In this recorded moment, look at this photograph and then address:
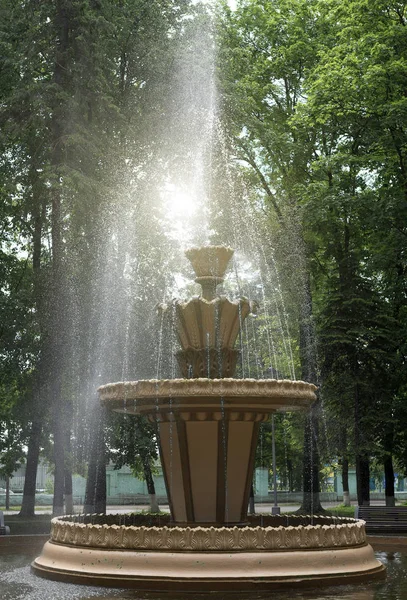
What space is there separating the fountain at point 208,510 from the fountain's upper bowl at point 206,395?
2 cm

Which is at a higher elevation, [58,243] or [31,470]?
[58,243]

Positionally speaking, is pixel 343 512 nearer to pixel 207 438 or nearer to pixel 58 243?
pixel 58 243

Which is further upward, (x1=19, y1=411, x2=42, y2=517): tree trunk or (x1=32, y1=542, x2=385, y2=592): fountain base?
(x1=19, y1=411, x2=42, y2=517): tree trunk

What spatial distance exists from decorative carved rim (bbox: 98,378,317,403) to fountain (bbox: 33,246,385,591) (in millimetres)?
15

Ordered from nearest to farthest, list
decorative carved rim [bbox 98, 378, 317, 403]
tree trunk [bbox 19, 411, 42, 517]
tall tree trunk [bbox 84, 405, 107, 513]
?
decorative carved rim [bbox 98, 378, 317, 403] < tall tree trunk [bbox 84, 405, 107, 513] < tree trunk [bbox 19, 411, 42, 517]

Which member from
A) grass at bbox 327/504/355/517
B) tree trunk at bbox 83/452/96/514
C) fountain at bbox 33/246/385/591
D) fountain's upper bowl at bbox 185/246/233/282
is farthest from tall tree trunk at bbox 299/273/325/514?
fountain's upper bowl at bbox 185/246/233/282

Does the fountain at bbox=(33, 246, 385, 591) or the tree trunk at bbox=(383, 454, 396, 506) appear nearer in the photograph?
the fountain at bbox=(33, 246, 385, 591)

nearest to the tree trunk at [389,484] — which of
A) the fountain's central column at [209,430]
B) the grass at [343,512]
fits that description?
the grass at [343,512]

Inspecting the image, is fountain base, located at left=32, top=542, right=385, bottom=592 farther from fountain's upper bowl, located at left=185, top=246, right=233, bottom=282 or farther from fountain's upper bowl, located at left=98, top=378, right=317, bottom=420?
fountain's upper bowl, located at left=185, top=246, right=233, bottom=282

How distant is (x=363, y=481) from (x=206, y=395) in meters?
17.0

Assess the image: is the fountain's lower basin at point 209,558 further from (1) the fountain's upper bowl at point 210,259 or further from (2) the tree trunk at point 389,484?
(2) the tree trunk at point 389,484

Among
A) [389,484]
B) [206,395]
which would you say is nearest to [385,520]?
[389,484]

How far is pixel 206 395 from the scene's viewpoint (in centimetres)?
1102

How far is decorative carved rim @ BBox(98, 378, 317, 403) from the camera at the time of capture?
433 inches
